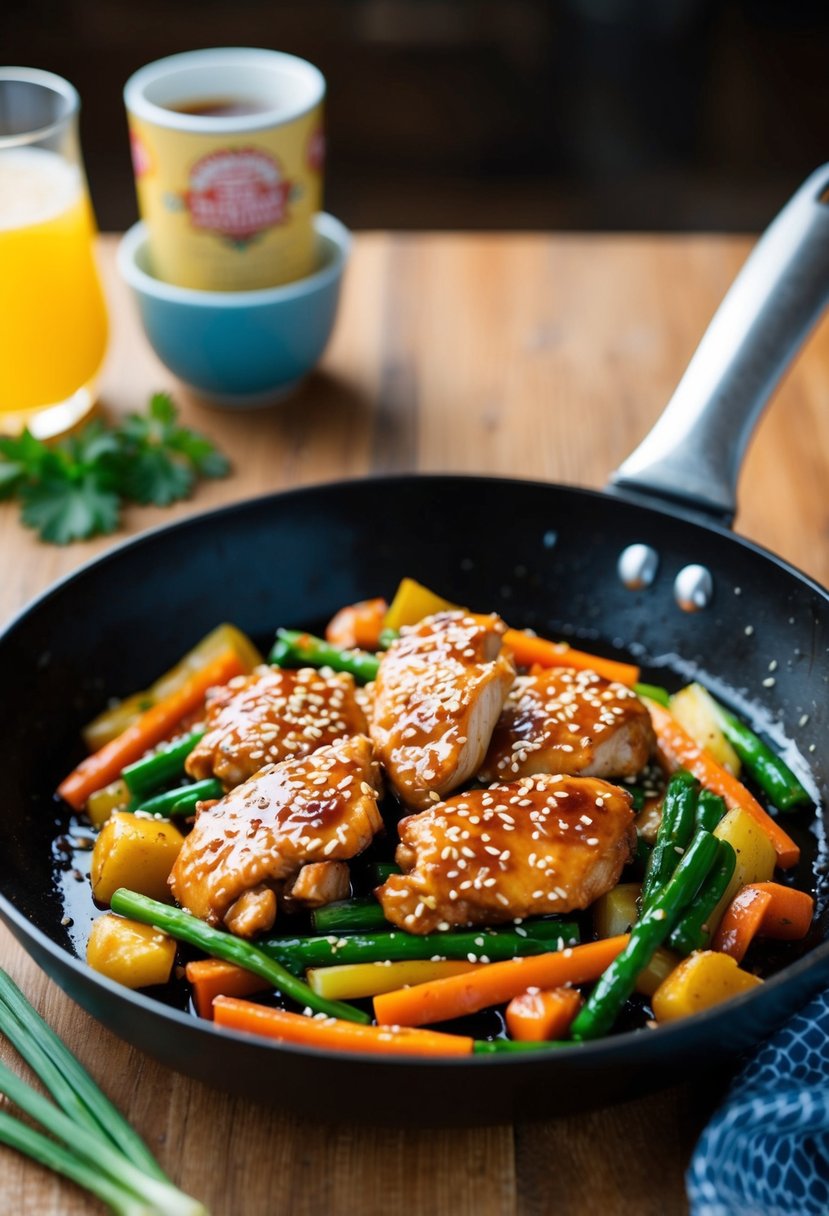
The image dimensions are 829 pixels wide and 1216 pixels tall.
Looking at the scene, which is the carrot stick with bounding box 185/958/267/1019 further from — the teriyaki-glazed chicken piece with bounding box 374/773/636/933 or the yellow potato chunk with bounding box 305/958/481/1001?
the teriyaki-glazed chicken piece with bounding box 374/773/636/933

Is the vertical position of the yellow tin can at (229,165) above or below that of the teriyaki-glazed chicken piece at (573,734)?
above

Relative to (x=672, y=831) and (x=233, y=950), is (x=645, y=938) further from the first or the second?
(x=233, y=950)

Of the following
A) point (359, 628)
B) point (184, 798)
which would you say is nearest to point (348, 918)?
point (184, 798)

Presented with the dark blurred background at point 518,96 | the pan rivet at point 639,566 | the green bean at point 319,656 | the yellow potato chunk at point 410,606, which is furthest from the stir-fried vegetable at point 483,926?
the dark blurred background at point 518,96

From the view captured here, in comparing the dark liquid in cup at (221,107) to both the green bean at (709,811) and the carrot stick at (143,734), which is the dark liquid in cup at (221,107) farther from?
the green bean at (709,811)

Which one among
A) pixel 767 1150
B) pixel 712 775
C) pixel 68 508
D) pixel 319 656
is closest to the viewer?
pixel 767 1150

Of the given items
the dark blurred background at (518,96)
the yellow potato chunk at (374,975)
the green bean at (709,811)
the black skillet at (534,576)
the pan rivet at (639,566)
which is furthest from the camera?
the dark blurred background at (518,96)
